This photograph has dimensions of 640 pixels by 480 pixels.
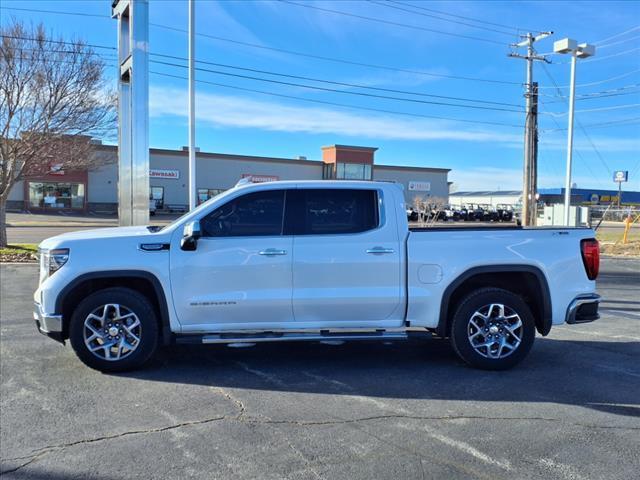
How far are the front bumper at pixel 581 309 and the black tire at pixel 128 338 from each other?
4.18 metres

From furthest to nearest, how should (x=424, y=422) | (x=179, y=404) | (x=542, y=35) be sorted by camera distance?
1. (x=542, y=35)
2. (x=179, y=404)
3. (x=424, y=422)

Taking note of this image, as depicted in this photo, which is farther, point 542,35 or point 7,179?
point 542,35

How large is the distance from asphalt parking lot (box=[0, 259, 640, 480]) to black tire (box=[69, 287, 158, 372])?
17 centimetres

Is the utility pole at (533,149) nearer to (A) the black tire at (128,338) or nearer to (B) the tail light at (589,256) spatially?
(B) the tail light at (589,256)

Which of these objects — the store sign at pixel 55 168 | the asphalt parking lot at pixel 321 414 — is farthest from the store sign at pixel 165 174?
the asphalt parking lot at pixel 321 414

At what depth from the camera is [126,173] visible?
11.8 m

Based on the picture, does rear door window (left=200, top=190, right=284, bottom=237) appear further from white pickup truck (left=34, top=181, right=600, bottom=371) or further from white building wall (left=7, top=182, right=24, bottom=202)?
white building wall (left=7, top=182, right=24, bottom=202)

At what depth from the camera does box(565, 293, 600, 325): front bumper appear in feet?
18.7

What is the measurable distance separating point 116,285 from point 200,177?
168ft

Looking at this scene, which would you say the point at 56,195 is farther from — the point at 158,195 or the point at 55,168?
the point at 55,168

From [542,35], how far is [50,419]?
101ft

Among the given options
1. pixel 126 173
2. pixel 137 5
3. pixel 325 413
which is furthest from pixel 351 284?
pixel 137 5

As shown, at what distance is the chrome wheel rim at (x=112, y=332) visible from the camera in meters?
5.39

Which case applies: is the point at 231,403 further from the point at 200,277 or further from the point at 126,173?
the point at 126,173
